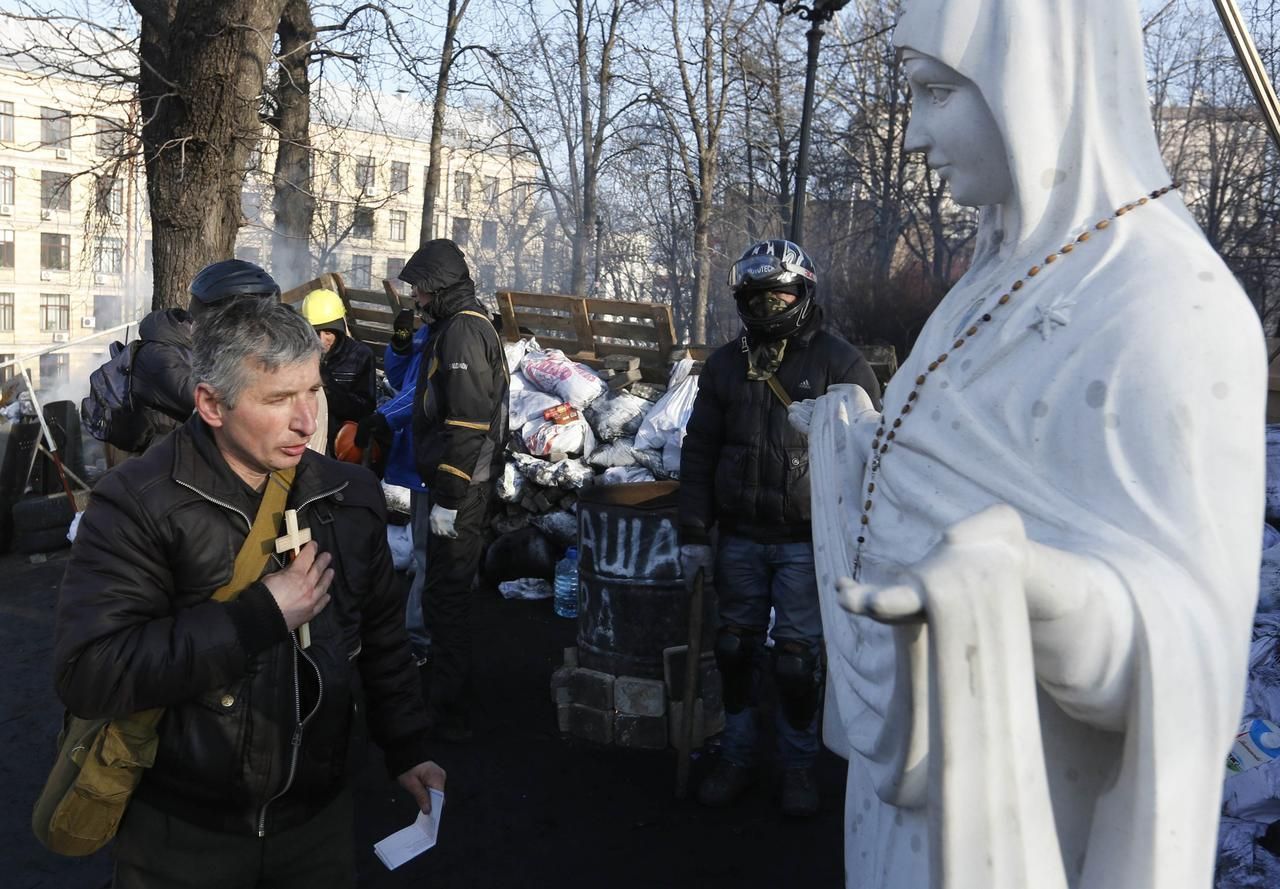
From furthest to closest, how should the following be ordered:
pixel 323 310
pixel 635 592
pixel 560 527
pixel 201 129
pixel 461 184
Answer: pixel 461 184 → pixel 560 527 → pixel 201 129 → pixel 323 310 → pixel 635 592

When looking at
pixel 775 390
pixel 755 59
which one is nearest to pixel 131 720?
pixel 775 390

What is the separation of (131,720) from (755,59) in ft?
62.8

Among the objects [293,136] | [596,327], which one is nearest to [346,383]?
[596,327]

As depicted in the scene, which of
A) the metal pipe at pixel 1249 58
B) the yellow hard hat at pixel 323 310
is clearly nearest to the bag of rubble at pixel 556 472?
the yellow hard hat at pixel 323 310

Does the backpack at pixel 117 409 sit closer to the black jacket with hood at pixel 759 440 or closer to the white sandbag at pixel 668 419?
the black jacket with hood at pixel 759 440

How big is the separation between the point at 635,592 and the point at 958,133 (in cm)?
397

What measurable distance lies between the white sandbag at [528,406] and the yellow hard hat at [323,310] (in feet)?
8.40

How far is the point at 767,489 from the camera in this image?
165 inches

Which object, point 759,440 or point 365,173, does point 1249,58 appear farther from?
point 365,173

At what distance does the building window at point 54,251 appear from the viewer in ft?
162

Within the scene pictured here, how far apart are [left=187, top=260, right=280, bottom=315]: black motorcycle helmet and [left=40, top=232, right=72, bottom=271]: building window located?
53090 mm

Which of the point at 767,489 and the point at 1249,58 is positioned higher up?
the point at 1249,58

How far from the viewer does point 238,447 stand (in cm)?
221

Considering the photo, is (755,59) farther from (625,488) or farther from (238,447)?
(238,447)
